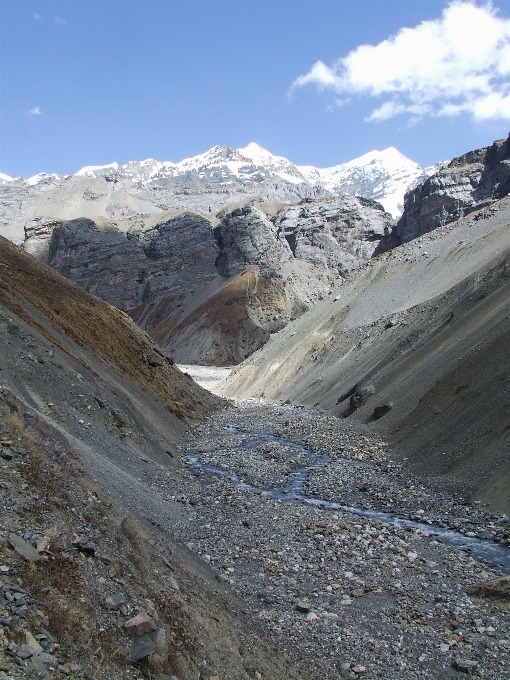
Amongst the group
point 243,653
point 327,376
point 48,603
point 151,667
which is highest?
point 48,603

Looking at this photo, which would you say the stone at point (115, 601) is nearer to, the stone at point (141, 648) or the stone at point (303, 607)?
the stone at point (141, 648)

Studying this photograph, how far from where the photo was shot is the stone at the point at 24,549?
9242 mm

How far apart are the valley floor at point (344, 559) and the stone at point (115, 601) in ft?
12.8

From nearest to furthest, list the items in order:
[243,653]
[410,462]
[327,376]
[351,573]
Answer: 1. [243,653]
2. [351,573]
3. [410,462]
4. [327,376]

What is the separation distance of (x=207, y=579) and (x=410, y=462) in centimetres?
1785

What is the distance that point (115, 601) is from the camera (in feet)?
31.1

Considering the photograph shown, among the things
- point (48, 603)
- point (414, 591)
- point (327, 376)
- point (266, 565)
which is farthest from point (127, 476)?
point (327, 376)

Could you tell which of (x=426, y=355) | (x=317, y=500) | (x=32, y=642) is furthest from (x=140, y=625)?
(x=426, y=355)

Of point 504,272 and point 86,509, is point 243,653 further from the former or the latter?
point 504,272

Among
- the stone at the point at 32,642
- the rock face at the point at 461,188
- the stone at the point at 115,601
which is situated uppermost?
the rock face at the point at 461,188

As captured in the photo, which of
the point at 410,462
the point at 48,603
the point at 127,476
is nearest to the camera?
the point at 48,603

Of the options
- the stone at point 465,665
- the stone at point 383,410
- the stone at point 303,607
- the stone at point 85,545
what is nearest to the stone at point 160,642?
the stone at point 85,545

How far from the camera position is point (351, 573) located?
1577 centimetres

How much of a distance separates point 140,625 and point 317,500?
16.1m
